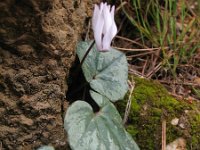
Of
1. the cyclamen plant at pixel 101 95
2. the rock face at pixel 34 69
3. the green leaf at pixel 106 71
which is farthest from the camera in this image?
the green leaf at pixel 106 71

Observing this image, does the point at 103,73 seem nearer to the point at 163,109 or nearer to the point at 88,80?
the point at 88,80

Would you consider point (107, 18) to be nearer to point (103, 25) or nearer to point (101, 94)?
point (103, 25)

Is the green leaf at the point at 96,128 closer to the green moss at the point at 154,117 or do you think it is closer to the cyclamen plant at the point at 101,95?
the cyclamen plant at the point at 101,95

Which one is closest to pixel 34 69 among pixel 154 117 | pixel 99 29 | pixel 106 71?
pixel 99 29

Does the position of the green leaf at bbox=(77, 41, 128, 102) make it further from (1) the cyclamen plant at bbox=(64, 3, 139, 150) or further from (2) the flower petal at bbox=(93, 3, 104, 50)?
(2) the flower petal at bbox=(93, 3, 104, 50)

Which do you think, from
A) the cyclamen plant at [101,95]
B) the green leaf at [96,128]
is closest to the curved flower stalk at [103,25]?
the cyclamen plant at [101,95]
